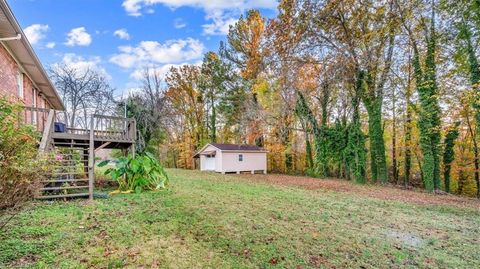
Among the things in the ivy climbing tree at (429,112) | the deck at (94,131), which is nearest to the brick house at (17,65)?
the deck at (94,131)

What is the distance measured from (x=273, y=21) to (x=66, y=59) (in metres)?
16.0

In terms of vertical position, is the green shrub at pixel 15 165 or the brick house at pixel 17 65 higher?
the brick house at pixel 17 65

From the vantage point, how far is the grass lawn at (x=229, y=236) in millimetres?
3588

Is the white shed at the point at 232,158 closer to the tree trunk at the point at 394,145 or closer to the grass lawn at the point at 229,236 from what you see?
the tree trunk at the point at 394,145

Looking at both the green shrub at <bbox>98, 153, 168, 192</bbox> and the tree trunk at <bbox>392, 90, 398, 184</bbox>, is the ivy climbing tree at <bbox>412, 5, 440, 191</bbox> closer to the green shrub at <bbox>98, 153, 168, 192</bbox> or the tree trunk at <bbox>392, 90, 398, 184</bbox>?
the tree trunk at <bbox>392, 90, 398, 184</bbox>

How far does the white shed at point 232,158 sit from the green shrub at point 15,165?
15701 millimetres

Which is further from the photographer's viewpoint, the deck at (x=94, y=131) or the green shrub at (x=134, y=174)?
the green shrub at (x=134, y=174)

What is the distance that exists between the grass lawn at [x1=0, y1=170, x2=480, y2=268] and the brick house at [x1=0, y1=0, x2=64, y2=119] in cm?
278

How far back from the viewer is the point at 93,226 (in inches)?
189

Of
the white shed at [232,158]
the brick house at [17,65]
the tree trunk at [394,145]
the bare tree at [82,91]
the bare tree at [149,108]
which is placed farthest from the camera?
the bare tree at [82,91]

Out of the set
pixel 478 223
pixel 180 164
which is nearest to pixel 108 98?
pixel 180 164

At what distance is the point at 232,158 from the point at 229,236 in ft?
50.2

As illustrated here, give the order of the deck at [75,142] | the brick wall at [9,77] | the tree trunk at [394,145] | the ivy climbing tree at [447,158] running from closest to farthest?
the brick wall at [9,77], the deck at [75,142], the ivy climbing tree at [447,158], the tree trunk at [394,145]

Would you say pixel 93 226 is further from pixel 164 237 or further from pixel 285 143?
pixel 285 143
